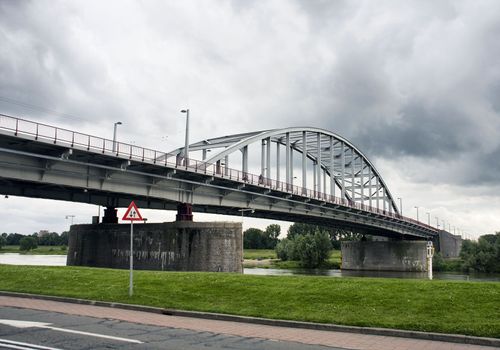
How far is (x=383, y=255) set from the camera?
92.9 meters

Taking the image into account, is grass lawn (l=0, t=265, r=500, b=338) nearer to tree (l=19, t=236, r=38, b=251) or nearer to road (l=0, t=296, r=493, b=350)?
road (l=0, t=296, r=493, b=350)

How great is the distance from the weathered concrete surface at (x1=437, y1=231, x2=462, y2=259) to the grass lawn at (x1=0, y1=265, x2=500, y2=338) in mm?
104233

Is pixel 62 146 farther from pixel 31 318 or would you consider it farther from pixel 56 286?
pixel 31 318

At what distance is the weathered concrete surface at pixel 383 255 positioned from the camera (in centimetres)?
9131

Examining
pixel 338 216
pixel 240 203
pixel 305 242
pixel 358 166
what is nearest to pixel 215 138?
pixel 240 203

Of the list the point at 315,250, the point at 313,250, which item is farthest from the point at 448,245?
the point at 313,250

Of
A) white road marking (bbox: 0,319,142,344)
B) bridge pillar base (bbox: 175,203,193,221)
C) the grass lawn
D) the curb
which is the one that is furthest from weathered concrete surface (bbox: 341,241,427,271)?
white road marking (bbox: 0,319,142,344)

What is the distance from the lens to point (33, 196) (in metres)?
38.1

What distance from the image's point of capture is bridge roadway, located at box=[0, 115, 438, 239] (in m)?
29.8

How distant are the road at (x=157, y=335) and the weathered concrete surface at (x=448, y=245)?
109 meters

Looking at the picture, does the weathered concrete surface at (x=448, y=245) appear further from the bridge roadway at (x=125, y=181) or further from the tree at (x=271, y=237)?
the tree at (x=271, y=237)

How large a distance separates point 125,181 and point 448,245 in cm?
9901

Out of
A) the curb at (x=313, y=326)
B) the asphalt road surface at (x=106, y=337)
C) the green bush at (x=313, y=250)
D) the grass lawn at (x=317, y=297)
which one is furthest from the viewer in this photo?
the green bush at (x=313, y=250)

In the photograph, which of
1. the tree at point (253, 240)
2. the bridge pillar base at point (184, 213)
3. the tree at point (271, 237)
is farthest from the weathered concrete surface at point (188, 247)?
the tree at point (271, 237)
